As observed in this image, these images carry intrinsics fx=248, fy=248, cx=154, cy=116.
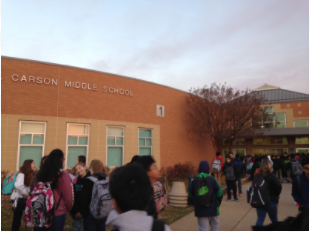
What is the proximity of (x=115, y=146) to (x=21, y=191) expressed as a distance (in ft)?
30.2

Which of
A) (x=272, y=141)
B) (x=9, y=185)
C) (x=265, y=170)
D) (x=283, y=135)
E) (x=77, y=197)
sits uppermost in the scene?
(x=283, y=135)

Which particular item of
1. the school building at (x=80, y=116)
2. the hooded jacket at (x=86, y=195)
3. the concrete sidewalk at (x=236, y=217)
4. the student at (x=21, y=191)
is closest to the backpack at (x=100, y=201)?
the hooded jacket at (x=86, y=195)

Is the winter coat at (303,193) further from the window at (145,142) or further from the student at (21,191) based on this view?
the window at (145,142)

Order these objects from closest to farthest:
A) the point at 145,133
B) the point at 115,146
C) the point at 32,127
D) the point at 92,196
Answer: the point at 92,196 → the point at 32,127 → the point at 115,146 → the point at 145,133

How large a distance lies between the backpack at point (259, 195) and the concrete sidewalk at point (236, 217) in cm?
158

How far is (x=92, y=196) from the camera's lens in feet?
13.4

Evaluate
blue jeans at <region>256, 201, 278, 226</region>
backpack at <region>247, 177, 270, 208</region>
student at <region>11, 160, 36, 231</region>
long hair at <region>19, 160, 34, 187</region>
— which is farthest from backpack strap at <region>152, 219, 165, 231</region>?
long hair at <region>19, 160, 34, 187</region>

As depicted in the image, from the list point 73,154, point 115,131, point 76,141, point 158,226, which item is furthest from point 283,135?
point 158,226

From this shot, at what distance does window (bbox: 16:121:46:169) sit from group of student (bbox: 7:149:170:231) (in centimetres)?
689

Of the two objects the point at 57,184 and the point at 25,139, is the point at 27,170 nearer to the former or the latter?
the point at 57,184

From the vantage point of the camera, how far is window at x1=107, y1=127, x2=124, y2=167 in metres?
14.1

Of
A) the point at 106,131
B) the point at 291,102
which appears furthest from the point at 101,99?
the point at 291,102

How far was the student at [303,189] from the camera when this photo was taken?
465cm

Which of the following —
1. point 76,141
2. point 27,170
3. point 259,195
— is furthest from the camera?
point 76,141
